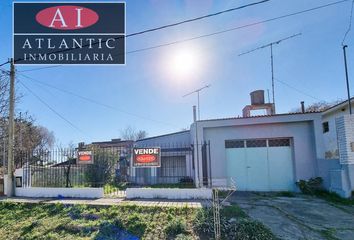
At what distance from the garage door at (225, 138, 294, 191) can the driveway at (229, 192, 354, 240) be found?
1698 millimetres

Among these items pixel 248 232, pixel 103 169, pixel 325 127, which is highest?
pixel 325 127

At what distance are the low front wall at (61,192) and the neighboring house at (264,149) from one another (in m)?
4.60

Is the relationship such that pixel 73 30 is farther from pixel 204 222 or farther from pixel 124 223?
pixel 204 222

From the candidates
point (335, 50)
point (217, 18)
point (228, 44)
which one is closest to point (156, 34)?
point (217, 18)

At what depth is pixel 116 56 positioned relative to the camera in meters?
9.70

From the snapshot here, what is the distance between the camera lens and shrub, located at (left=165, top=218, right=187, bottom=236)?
6398 millimetres

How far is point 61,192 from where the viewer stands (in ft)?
33.3

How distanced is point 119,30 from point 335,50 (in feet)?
30.8

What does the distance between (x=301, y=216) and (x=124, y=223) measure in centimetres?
525

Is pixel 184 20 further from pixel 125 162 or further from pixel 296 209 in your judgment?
pixel 125 162

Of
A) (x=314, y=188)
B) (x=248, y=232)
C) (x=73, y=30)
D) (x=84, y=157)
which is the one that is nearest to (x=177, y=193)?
(x=248, y=232)

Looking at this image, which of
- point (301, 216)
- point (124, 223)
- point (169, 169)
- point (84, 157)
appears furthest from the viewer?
point (169, 169)

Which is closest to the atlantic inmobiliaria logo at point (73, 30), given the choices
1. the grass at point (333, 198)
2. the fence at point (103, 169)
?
the fence at point (103, 169)

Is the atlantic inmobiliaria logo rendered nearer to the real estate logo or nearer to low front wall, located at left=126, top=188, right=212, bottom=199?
the real estate logo
